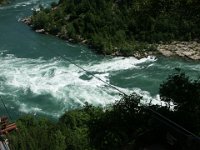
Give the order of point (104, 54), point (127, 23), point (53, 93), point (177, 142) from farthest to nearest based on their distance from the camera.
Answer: point (127, 23), point (104, 54), point (53, 93), point (177, 142)

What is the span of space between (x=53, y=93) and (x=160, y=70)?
7594 mm

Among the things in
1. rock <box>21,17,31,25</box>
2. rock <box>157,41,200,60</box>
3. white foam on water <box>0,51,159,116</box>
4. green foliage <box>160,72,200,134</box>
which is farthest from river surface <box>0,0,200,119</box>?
green foliage <box>160,72,200,134</box>

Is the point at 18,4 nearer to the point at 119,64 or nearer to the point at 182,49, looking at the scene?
the point at 119,64

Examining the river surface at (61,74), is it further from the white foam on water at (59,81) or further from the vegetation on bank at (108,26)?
the vegetation on bank at (108,26)

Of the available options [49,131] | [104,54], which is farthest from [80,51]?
[49,131]

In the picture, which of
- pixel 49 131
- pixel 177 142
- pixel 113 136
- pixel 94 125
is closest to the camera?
pixel 177 142

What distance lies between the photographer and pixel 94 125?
11.0 metres

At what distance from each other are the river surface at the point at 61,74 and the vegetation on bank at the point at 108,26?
1397mm

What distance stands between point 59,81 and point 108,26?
12299mm

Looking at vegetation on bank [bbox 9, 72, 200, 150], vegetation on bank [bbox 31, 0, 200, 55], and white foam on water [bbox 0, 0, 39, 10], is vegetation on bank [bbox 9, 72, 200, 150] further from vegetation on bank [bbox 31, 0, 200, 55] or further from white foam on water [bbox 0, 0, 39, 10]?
white foam on water [bbox 0, 0, 39, 10]

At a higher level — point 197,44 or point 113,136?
point 113,136

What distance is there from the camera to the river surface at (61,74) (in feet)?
79.5

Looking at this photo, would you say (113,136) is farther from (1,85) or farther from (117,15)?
(117,15)

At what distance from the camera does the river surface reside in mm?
24219
